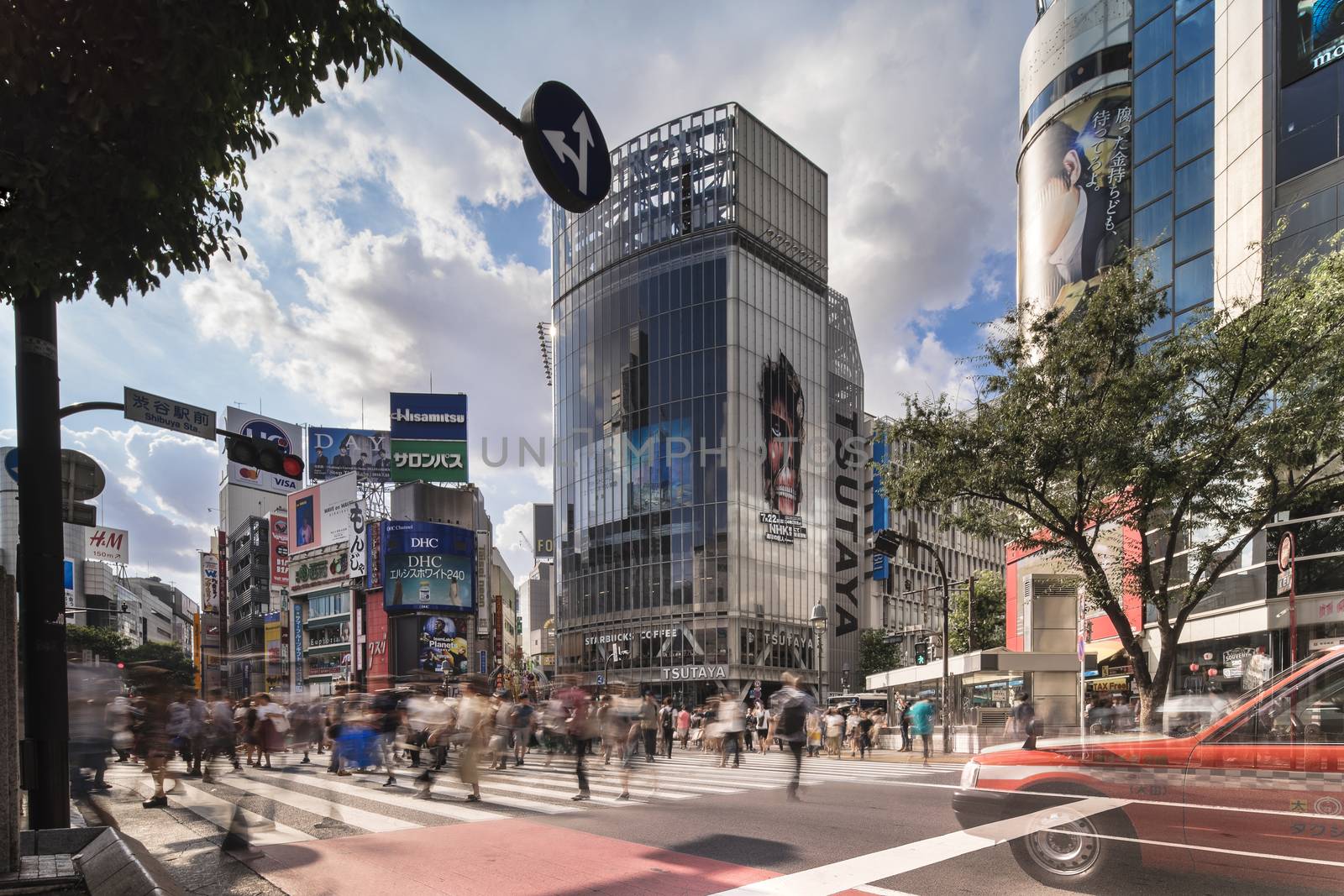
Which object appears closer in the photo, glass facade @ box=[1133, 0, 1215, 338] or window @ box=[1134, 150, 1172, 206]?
glass facade @ box=[1133, 0, 1215, 338]

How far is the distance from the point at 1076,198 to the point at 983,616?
43.5 meters

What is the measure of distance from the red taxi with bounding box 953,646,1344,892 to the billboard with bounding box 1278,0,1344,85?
1039 inches

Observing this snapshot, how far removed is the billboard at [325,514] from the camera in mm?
72000

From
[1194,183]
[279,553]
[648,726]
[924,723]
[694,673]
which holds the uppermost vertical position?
[1194,183]

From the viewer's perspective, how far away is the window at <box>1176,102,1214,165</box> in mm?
30469

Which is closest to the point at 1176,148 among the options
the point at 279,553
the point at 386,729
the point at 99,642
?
the point at 386,729

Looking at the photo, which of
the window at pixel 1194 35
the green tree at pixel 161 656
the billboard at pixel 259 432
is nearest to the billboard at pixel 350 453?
the billboard at pixel 259 432

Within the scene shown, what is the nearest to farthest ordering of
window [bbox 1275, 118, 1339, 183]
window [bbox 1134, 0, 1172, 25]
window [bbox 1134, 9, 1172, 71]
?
window [bbox 1275, 118, 1339, 183]
window [bbox 1134, 9, 1172, 71]
window [bbox 1134, 0, 1172, 25]

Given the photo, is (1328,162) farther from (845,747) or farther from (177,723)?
(177,723)

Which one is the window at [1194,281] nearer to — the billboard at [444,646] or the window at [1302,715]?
the window at [1302,715]

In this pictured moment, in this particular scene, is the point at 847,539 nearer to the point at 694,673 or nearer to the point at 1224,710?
the point at 694,673

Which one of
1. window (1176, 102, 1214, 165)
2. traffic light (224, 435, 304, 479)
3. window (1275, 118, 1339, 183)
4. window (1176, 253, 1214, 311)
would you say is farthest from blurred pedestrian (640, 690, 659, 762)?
window (1176, 102, 1214, 165)

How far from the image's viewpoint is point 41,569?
21.5ft

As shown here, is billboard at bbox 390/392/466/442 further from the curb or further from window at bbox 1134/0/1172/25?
the curb
